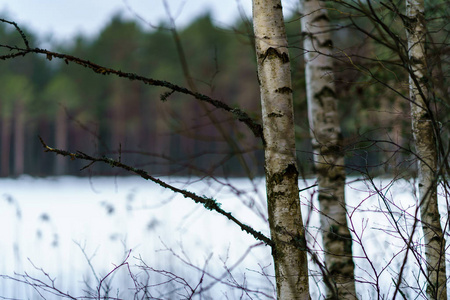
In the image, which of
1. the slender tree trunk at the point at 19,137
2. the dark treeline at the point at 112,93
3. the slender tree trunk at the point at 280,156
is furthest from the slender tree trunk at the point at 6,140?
the slender tree trunk at the point at 280,156

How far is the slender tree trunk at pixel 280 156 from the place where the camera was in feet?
7.82

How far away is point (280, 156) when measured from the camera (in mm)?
2422

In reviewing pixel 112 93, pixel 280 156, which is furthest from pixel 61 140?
pixel 280 156

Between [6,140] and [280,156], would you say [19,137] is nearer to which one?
[6,140]

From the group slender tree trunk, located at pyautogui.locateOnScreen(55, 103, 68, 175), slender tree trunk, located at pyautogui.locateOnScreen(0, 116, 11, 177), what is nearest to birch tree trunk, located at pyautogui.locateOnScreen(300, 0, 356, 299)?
slender tree trunk, located at pyautogui.locateOnScreen(55, 103, 68, 175)

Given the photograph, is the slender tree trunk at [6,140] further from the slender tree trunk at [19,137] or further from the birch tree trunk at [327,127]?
the birch tree trunk at [327,127]

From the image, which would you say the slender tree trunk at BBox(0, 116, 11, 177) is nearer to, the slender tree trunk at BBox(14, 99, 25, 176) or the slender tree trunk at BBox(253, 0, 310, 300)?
the slender tree trunk at BBox(14, 99, 25, 176)

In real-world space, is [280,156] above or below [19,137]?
below

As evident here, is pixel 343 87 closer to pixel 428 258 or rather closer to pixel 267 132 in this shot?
pixel 428 258

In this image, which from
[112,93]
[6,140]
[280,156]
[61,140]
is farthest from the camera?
[112,93]

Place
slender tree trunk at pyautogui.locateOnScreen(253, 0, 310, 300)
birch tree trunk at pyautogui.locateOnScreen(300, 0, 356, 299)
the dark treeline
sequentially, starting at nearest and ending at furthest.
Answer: slender tree trunk at pyautogui.locateOnScreen(253, 0, 310, 300) → birch tree trunk at pyautogui.locateOnScreen(300, 0, 356, 299) → the dark treeline

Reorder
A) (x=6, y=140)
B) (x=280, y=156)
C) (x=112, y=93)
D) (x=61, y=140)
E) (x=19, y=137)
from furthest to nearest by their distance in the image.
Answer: (x=112, y=93) → (x=61, y=140) → (x=19, y=137) → (x=6, y=140) → (x=280, y=156)

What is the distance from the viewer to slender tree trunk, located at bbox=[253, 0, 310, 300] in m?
2.38

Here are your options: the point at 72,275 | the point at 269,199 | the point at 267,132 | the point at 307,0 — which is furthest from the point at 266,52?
the point at 72,275
